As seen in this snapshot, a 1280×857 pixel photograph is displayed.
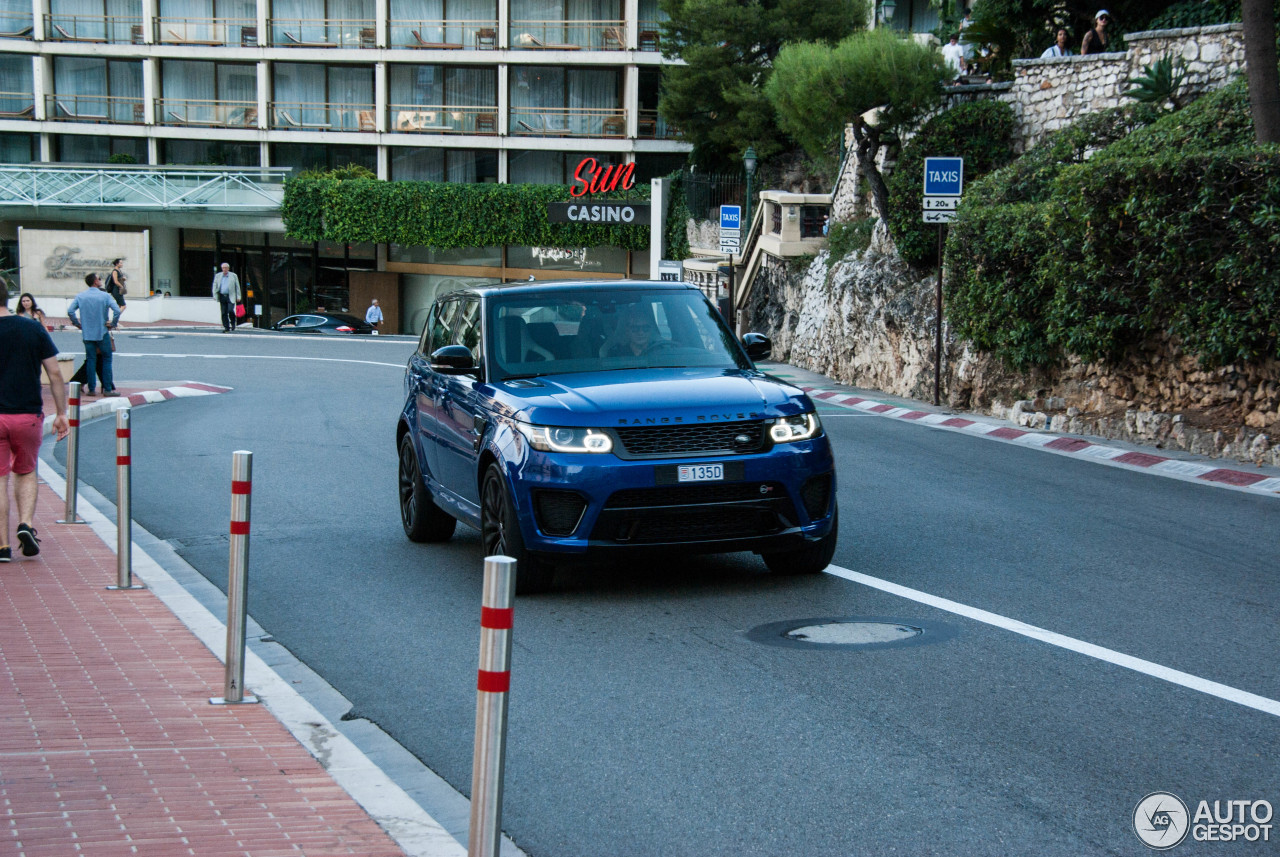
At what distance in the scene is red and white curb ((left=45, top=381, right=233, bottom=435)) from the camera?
20436 mm

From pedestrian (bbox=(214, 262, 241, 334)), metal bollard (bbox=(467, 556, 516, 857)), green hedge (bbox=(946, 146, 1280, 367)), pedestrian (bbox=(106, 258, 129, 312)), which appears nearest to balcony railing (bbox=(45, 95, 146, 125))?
pedestrian (bbox=(214, 262, 241, 334))

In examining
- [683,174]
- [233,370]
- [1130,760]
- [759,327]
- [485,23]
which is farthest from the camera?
[485,23]

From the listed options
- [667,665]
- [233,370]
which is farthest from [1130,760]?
[233,370]

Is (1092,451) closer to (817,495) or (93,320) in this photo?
(817,495)

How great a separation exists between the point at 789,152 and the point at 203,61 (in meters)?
28.9

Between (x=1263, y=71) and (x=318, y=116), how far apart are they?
49.9m

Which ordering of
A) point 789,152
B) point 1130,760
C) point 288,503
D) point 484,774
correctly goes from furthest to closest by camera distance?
1. point 789,152
2. point 288,503
3. point 1130,760
4. point 484,774

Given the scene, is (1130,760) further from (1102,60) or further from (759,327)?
(759,327)

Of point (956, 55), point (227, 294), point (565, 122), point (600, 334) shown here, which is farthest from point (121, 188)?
point (600, 334)

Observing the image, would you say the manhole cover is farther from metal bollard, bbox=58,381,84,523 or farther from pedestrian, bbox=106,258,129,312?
pedestrian, bbox=106,258,129,312

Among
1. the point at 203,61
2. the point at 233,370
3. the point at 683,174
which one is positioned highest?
the point at 203,61

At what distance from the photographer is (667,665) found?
670 cm

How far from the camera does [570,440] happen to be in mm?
7809

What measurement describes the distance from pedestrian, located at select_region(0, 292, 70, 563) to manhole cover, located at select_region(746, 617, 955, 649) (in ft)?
16.5
